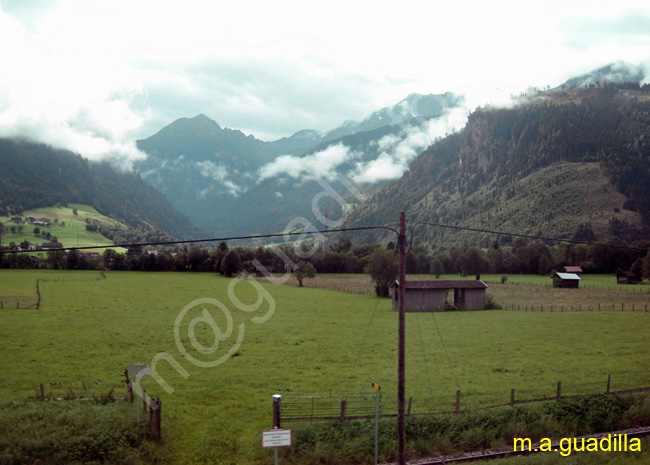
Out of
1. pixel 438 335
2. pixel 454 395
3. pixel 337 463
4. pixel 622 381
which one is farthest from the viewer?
pixel 438 335

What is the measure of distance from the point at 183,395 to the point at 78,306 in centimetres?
3608

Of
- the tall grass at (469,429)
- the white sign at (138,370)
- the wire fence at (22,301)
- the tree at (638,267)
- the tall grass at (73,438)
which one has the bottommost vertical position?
the tall grass at (469,429)

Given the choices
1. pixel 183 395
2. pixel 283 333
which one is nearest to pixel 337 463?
pixel 183 395

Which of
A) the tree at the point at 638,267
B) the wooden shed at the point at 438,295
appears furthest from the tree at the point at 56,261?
the tree at the point at 638,267

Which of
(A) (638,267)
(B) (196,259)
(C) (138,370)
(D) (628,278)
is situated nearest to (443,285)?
(C) (138,370)

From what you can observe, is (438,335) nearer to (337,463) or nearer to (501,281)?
(337,463)

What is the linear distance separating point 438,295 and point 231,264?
55589mm

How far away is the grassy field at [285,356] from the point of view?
72.1 feet

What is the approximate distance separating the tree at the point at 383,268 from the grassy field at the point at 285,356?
11551 mm

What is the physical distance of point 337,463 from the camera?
1764 cm

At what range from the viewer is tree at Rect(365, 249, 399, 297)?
218 feet

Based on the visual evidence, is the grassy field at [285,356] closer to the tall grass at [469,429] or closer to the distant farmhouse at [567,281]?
the tall grass at [469,429]

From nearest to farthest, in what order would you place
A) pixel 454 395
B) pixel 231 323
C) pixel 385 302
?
pixel 454 395 → pixel 231 323 → pixel 385 302

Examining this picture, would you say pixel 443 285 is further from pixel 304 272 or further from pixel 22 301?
pixel 22 301
